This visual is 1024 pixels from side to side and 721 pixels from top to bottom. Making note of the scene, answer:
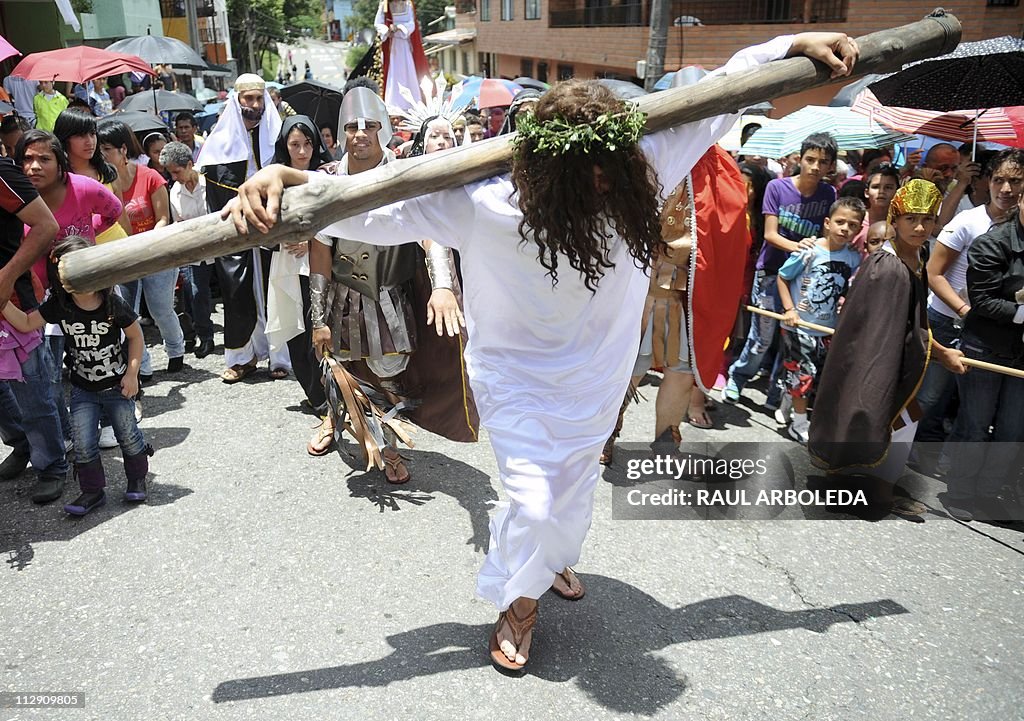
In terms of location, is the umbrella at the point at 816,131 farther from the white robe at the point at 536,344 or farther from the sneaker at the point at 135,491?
the sneaker at the point at 135,491

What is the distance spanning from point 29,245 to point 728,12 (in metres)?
19.2

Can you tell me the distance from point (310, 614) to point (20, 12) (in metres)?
23.2

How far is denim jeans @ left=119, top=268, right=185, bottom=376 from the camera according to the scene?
231 inches

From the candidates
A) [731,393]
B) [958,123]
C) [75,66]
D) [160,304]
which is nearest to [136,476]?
[160,304]

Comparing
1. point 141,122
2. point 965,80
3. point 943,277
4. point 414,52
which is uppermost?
point 414,52

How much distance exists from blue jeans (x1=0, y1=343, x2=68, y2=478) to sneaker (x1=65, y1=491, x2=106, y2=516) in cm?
31

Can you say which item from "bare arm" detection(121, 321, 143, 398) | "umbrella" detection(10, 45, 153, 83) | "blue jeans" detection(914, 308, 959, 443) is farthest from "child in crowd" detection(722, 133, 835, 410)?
"umbrella" detection(10, 45, 153, 83)

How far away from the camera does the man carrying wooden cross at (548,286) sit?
99.0 inches

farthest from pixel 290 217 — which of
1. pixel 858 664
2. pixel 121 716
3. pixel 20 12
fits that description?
pixel 20 12

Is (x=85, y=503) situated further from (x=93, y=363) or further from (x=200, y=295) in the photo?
(x=200, y=295)

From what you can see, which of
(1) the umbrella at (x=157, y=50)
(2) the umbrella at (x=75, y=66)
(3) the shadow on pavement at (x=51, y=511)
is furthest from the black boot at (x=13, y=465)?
(1) the umbrella at (x=157, y=50)

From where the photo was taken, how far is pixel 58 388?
4320 mm

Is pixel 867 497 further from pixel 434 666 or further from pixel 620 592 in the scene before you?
pixel 434 666

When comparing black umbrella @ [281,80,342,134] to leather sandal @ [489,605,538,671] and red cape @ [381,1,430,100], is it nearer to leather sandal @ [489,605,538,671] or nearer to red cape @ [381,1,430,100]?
red cape @ [381,1,430,100]
